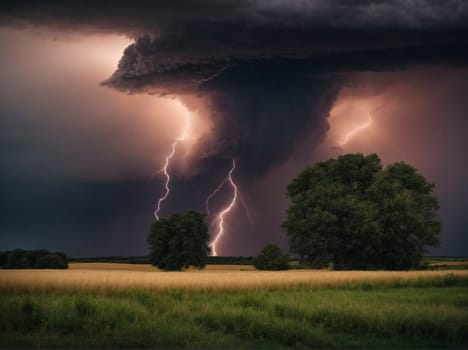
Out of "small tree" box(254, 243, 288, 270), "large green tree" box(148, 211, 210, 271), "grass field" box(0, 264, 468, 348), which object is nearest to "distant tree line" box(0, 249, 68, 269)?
"large green tree" box(148, 211, 210, 271)

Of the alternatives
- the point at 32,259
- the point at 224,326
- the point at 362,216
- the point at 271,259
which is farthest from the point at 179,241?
the point at 224,326

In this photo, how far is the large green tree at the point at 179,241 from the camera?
2741 inches

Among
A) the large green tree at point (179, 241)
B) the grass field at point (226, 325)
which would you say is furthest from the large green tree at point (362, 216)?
the grass field at point (226, 325)

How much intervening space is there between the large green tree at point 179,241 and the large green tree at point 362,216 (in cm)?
1876

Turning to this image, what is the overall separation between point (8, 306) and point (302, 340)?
29.2ft

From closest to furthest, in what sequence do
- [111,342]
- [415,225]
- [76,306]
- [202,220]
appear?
1. [111,342]
2. [76,306]
3. [415,225]
4. [202,220]

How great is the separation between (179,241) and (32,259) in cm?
3633

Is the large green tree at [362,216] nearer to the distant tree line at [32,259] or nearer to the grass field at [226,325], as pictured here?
the grass field at [226,325]

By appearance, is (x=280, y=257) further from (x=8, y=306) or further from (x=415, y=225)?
(x=8, y=306)

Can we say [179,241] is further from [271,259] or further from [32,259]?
[32,259]

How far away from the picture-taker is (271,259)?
3036 inches

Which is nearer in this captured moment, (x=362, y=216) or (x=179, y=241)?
(x=362, y=216)

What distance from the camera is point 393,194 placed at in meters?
51.2

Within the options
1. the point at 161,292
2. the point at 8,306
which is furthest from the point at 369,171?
the point at 8,306
